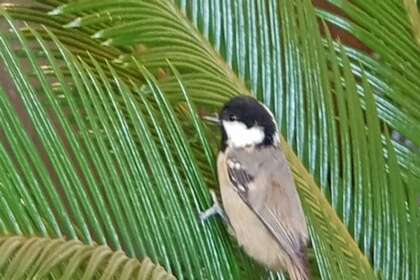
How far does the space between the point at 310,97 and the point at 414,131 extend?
0.14m

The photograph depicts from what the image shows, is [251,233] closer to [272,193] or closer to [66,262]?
[272,193]

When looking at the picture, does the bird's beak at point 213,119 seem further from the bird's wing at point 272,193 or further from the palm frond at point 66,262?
the palm frond at point 66,262

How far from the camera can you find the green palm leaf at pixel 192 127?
0.92 metres

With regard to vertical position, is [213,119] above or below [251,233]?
above

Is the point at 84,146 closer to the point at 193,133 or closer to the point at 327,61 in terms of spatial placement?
the point at 193,133

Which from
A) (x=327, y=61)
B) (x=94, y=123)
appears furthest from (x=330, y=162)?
(x=94, y=123)

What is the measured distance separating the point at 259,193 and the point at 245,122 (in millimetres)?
82

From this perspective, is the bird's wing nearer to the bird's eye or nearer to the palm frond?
the bird's eye

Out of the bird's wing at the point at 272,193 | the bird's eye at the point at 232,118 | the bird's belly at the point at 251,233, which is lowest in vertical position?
the bird's belly at the point at 251,233

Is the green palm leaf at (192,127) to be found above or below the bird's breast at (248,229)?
above

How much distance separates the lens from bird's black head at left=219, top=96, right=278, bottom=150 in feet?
3.44

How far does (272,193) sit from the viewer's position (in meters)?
1.05

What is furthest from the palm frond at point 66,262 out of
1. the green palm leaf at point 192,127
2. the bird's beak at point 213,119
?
the bird's beak at point 213,119

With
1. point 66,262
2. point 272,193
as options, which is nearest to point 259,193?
point 272,193
